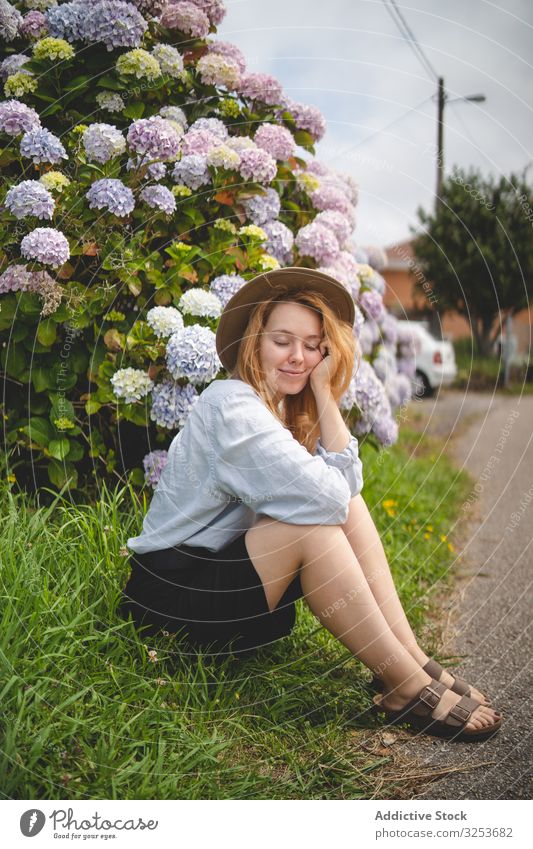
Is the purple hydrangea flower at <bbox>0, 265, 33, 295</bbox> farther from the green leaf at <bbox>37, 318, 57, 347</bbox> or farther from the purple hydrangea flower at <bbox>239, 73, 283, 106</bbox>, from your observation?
the purple hydrangea flower at <bbox>239, 73, 283, 106</bbox>

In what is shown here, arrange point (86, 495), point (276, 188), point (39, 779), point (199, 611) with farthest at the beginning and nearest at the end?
point (276, 188) → point (86, 495) → point (199, 611) → point (39, 779)

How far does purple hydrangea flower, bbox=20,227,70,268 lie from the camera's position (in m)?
2.01

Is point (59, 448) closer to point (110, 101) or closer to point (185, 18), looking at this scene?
point (110, 101)

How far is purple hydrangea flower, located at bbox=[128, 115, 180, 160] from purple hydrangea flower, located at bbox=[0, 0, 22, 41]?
1.74 ft

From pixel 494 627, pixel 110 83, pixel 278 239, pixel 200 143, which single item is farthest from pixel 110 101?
pixel 494 627

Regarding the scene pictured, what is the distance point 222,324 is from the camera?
1.85 m

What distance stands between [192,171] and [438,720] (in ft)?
5.27

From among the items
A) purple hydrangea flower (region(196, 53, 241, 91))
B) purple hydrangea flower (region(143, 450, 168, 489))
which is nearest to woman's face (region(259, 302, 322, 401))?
purple hydrangea flower (region(143, 450, 168, 489))

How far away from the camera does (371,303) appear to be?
2.76 metres

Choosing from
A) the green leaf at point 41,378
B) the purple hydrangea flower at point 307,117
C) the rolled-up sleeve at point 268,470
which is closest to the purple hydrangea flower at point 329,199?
the purple hydrangea flower at point 307,117
